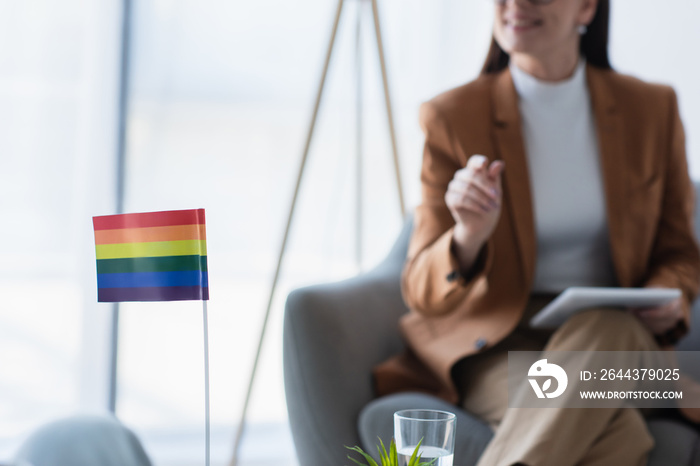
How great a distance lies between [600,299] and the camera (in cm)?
121

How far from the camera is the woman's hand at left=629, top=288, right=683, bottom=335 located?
1.39m

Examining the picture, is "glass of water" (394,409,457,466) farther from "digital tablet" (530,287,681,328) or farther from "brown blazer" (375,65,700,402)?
"brown blazer" (375,65,700,402)

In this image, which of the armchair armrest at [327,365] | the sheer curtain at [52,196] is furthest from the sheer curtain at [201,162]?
the armchair armrest at [327,365]

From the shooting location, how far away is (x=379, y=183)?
2.75 m

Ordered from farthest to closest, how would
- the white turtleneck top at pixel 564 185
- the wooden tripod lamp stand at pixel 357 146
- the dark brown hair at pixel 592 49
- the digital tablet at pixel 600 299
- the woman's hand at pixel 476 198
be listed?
1. the wooden tripod lamp stand at pixel 357 146
2. the dark brown hair at pixel 592 49
3. the white turtleneck top at pixel 564 185
4. the woman's hand at pixel 476 198
5. the digital tablet at pixel 600 299

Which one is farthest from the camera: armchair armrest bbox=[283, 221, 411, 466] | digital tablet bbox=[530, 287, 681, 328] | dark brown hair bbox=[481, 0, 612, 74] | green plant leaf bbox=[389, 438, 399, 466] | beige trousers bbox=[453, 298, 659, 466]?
dark brown hair bbox=[481, 0, 612, 74]

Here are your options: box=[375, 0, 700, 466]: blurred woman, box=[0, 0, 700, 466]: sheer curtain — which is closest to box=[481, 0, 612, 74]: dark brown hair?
box=[375, 0, 700, 466]: blurred woman

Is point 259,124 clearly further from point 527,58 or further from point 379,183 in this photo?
point 527,58

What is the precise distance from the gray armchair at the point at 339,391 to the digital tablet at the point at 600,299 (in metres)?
0.24

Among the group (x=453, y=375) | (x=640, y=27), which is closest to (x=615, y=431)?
(x=453, y=375)

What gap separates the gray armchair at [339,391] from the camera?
1.35m

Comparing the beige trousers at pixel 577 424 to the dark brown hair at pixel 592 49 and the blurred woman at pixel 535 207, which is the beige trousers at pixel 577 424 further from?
the dark brown hair at pixel 592 49

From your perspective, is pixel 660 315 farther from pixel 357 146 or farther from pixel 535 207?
pixel 357 146

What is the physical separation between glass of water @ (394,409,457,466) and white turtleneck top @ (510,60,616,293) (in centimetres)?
85
